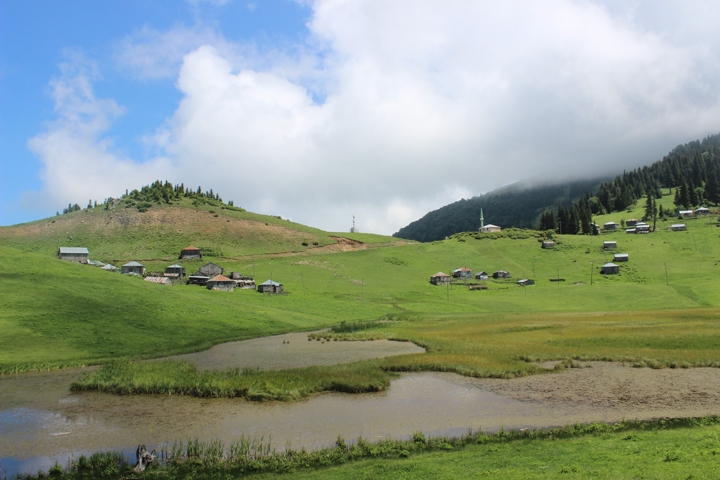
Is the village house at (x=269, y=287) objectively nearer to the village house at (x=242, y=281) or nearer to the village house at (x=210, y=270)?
the village house at (x=242, y=281)

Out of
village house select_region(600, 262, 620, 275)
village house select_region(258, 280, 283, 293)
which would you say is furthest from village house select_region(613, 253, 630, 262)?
village house select_region(258, 280, 283, 293)

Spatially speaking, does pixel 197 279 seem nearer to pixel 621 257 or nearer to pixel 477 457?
pixel 477 457

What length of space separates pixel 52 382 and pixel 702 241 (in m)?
165

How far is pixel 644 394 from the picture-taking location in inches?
1083

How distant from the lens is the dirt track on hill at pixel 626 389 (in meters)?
24.7

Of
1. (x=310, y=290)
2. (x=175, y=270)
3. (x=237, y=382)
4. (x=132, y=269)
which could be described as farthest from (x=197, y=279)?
(x=237, y=382)

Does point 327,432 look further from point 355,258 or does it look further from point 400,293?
point 355,258

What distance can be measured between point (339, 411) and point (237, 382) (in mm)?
8350

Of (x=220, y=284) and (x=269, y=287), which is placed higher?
(x=220, y=284)

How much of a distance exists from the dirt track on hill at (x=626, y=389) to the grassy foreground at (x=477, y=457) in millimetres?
3272

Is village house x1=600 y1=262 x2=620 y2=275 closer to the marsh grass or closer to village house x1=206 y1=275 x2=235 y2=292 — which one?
village house x1=206 y1=275 x2=235 y2=292

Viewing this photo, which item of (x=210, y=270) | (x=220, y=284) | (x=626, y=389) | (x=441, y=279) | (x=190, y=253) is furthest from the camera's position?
(x=190, y=253)

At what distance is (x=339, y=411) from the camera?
26.5 metres

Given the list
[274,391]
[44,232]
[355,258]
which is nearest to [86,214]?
[44,232]
